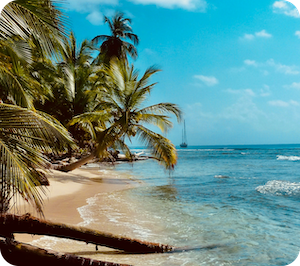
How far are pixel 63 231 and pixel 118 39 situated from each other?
67.9 ft

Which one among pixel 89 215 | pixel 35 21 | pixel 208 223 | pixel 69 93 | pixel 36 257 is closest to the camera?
pixel 36 257

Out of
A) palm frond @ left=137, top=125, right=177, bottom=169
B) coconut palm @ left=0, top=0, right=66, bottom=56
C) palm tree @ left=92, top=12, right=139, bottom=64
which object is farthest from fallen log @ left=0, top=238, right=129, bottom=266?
palm tree @ left=92, top=12, right=139, bottom=64

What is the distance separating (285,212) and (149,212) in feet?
12.5

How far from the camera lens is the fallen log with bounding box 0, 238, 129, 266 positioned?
267cm

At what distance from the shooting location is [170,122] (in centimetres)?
1035

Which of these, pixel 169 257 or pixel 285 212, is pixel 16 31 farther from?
pixel 285 212

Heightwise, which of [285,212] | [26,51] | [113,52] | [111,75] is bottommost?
[285,212]

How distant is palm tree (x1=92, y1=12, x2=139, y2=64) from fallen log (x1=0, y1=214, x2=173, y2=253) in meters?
19.5

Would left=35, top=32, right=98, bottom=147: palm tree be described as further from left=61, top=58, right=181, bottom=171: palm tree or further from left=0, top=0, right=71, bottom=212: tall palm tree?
left=0, top=0, right=71, bottom=212: tall palm tree

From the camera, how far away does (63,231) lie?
129 inches

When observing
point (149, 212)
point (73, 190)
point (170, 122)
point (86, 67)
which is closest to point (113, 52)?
point (86, 67)

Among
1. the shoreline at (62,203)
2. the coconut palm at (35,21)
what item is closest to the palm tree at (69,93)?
the shoreline at (62,203)

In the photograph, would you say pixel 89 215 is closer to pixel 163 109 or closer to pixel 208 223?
pixel 208 223

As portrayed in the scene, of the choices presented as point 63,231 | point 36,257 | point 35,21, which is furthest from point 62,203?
point 35,21
